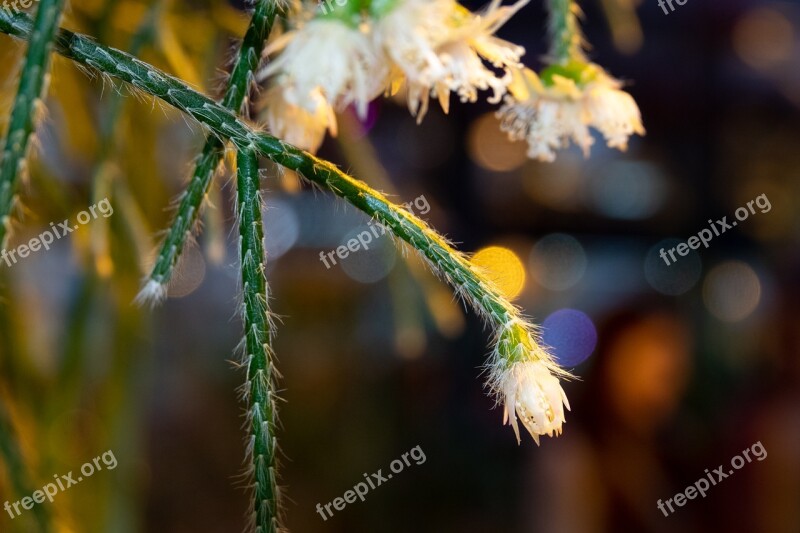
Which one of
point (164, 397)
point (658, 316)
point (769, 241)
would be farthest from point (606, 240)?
point (164, 397)

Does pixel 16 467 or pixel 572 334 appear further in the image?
pixel 572 334

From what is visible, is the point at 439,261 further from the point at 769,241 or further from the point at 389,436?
the point at 769,241

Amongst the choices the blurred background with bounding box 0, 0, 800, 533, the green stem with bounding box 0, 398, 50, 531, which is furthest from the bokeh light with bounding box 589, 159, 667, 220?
the green stem with bounding box 0, 398, 50, 531

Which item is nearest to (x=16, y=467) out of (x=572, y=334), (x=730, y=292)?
(x=572, y=334)

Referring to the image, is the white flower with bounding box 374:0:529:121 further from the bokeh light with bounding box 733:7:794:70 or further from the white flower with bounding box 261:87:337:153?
the bokeh light with bounding box 733:7:794:70

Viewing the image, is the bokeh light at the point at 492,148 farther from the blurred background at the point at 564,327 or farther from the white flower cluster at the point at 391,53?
the white flower cluster at the point at 391,53

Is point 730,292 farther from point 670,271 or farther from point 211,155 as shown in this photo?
Answer: point 211,155

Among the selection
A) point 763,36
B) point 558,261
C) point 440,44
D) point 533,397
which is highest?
point 763,36
